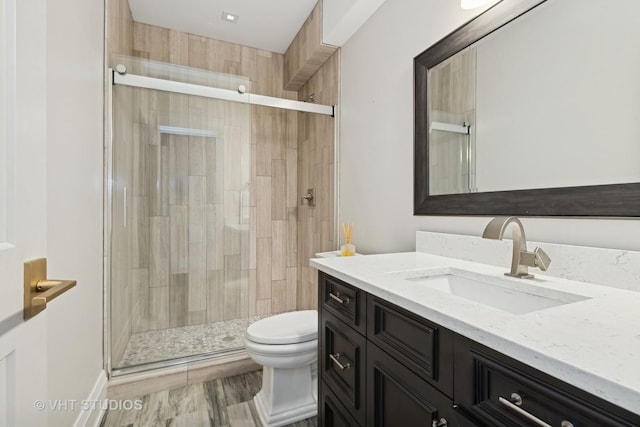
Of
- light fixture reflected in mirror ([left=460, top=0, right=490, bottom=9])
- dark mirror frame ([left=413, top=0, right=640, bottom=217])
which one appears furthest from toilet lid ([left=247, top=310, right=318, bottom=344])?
light fixture reflected in mirror ([left=460, top=0, right=490, bottom=9])

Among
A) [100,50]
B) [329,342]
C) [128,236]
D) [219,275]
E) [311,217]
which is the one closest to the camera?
[329,342]

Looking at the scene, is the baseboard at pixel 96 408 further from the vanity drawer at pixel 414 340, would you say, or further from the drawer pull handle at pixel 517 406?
the drawer pull handle at pixel 517 406

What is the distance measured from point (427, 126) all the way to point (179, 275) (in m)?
1.75

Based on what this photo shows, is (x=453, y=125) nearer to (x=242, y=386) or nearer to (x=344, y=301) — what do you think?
(x=344, y=301)

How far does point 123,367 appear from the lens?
1818 mm

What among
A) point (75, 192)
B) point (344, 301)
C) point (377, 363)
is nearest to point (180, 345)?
point (75, 192)

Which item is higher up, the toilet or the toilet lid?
the toilet lid

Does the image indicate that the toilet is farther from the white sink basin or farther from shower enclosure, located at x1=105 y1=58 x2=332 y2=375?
the white sink basin

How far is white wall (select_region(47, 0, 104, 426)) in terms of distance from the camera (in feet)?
3.70

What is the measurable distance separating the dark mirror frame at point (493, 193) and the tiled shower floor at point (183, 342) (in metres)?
1.50

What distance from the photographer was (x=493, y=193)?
4.00 feet

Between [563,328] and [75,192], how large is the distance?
1.77 m

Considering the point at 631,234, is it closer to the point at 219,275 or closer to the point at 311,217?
the point at 219,275

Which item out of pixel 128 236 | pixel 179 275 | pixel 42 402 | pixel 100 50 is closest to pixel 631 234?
pixel 42 402
